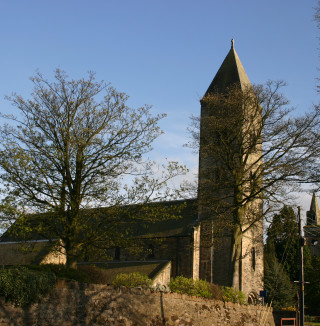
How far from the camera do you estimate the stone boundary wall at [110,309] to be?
10594mm

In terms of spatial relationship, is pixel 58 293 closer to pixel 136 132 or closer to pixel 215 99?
pixel 136 132

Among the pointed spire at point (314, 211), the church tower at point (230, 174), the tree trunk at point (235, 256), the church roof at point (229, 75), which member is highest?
the church roof at point (229, 75)

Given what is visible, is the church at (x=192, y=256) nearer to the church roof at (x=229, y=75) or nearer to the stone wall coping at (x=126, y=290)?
the church roof at (x=229, y=75)

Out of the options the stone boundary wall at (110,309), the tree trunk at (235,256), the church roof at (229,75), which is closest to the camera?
the stone boundary wall at (110,309)

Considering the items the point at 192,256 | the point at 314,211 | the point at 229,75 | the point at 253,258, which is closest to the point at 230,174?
the point at 192,256

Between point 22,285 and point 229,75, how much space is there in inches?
1169

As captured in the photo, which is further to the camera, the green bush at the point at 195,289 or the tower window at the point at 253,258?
the tower window at the point at 253,258

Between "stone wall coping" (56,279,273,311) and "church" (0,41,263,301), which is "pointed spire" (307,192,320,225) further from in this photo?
"stone wall coping" (56,279,273,311)

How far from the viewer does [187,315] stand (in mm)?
15445

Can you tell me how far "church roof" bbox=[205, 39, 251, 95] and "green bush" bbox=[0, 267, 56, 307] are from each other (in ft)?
89.5

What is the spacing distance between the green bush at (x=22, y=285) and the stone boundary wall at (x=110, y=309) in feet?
0.67

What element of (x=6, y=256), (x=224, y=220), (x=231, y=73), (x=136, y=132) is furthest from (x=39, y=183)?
(x=231, y=73)

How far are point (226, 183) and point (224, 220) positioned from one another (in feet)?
7.18

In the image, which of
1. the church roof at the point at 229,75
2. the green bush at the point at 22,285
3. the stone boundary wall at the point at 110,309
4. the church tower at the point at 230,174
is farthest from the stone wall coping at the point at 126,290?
the church roof at the point at 229,75
